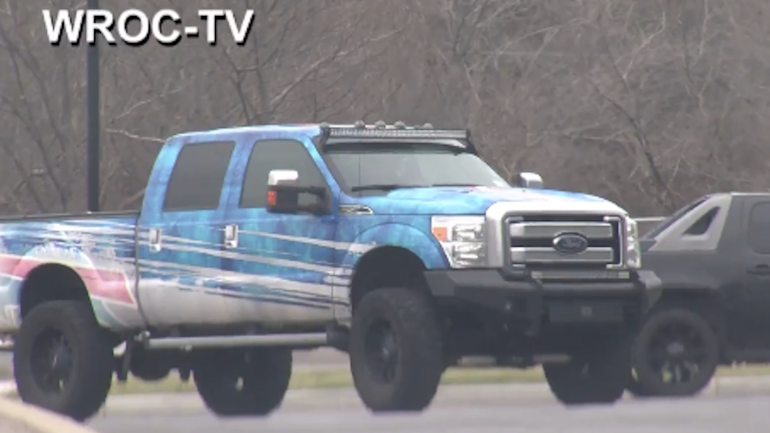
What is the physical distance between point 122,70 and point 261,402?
581 inches

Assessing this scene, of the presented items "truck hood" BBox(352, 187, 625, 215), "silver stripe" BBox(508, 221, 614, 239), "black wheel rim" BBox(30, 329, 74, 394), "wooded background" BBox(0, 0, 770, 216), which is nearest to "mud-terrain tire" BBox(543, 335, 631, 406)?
"silver stripe" BBox(508, 221, 614, 239)

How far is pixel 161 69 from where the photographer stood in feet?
93.9

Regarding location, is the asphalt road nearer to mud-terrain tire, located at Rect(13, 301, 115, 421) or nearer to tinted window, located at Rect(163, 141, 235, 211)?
mud-terrain tire, located at Rect(13, 301, 115, 421)

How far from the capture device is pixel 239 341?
44.4 ft

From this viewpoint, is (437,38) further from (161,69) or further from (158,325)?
(158,325)

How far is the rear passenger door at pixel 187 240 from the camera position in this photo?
13.7m

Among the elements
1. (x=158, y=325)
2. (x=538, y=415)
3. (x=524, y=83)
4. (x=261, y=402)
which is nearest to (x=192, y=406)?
(x=261, y=402)

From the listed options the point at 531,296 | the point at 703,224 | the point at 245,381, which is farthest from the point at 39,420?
the point at 703,224

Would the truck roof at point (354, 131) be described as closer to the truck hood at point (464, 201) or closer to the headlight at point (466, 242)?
the truck hood at point (464, 201)

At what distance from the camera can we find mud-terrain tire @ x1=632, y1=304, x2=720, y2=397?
52.6 feet

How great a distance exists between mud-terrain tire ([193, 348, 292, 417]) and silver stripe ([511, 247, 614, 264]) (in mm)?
3364

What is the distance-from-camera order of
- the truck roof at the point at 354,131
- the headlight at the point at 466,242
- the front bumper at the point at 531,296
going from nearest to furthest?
1. the front bumper at the point at 531,296
2. the headlight at the point at 466,242
3. the truck roof at the point at 354,131

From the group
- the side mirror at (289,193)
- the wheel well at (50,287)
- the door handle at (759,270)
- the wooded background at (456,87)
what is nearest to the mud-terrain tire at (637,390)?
the door handle at (759,270)

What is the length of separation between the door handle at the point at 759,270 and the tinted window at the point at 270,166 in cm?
484
